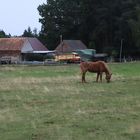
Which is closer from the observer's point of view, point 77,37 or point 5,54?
point 5,54

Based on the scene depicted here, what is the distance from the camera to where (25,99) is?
69.2ft

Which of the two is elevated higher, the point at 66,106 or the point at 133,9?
the point at 133,9

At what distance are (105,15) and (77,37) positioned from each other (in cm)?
1632

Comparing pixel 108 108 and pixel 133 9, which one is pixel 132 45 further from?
pixel 108 108

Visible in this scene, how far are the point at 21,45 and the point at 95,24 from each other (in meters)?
17.5

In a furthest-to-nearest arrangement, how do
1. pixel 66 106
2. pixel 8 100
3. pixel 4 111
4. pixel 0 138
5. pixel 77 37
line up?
1. pixel 77 37
2. pixel 8 100
3. pixel 66 106
4. pixel 4 111
5. pixel 0 138

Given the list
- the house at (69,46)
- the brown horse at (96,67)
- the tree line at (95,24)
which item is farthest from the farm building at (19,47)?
the brown horse at (96,67)

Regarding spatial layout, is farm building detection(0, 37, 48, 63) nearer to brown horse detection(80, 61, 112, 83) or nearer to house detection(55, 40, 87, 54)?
house detection(55, 40, 87, 54)

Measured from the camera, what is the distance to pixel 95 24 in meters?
121

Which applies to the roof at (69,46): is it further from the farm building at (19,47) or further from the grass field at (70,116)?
the grass field at (70,116)

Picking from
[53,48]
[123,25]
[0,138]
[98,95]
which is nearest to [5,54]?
[53,48]

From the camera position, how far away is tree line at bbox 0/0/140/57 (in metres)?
110

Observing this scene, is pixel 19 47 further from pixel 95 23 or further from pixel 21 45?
pixel 95 23

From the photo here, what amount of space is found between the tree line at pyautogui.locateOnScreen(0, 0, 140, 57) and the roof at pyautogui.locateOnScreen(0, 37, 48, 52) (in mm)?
6290
